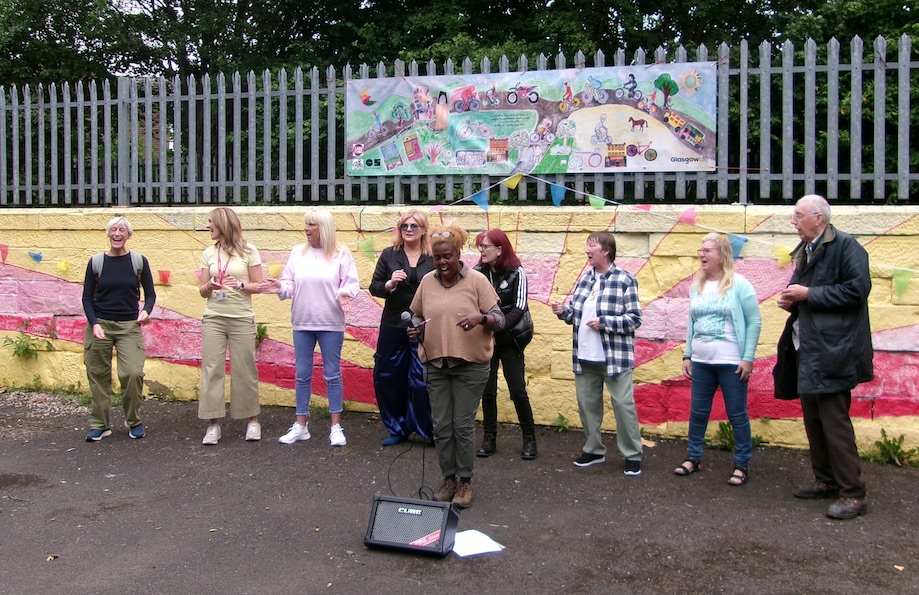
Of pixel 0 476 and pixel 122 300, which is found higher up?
pixel 122 300

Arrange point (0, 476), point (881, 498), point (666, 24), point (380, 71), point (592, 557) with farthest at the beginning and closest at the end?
point (666, 24) → point (380, 71) → point (0, 476) → point (881, 498) → point (592, 557)

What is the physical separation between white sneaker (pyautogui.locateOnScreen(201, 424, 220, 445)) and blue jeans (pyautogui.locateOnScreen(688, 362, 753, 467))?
11.3ft

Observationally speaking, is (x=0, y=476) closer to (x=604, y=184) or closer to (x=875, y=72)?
(x=604, y=184)

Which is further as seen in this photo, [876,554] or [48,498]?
[48,498]

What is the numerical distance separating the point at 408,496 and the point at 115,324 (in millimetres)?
2948

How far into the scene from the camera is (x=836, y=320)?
488 centimetres

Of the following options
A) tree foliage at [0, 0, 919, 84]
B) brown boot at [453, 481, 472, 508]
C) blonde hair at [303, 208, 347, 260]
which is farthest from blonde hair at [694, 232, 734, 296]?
tree foliage at [0, 0, 919, 84]

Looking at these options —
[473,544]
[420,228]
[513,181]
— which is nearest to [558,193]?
[513,181]

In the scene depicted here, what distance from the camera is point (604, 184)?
679cm

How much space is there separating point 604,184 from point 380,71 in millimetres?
2133

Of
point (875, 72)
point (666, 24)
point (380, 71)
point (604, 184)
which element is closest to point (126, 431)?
point (380, 71)

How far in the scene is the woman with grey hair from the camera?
22.2ft

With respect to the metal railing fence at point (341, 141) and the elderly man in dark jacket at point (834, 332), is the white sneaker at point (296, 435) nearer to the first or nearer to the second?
the metal railing fence at point (341, 141)

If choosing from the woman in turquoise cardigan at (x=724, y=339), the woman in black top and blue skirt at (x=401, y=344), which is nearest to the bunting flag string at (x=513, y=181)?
the woman in black top and blue skirt at (x=401, y=344)
